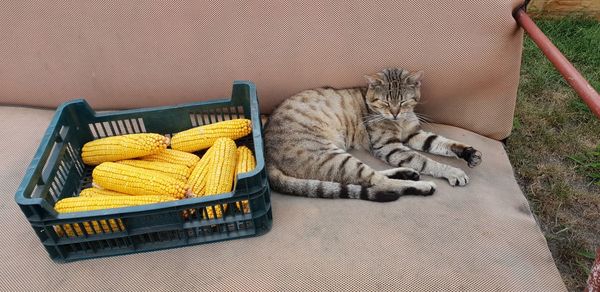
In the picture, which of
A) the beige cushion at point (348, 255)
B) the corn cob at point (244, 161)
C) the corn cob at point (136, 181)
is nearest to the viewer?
the beige cushion at point (348, 255)

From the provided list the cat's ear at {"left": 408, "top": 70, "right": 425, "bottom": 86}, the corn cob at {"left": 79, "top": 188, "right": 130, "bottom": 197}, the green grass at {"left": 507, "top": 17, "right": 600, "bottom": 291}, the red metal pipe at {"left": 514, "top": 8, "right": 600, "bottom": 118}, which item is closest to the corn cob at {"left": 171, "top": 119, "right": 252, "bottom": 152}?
the corn cob at {"left": 79, "top": 188, "right": 130, "bottom": 197}

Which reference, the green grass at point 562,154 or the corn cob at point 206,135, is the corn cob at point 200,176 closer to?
the corn cob at point 206,135

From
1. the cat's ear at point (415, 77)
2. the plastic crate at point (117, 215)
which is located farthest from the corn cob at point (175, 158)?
the cat's ear at point (415, 77)

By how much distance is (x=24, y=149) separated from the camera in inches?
78.4

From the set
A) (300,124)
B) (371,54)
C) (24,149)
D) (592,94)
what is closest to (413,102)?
(371,54)

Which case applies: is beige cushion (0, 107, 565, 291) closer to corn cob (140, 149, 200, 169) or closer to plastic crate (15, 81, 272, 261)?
plastic crate (15, 81, 272, 261)

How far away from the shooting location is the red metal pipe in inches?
46.0

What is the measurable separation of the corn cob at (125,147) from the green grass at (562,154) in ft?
5.71

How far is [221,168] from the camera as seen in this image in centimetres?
160

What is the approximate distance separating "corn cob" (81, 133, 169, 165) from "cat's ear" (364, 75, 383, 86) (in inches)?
37.1

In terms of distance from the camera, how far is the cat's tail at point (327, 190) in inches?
65.9

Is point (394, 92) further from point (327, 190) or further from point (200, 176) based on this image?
point (200, 176)

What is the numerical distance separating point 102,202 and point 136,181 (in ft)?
0.43

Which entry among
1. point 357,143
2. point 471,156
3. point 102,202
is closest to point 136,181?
point 102,202
